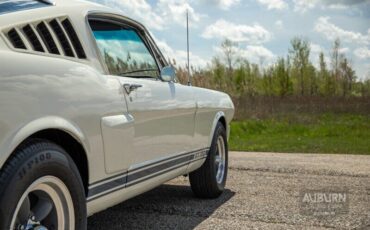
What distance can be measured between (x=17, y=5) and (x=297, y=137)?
1369 cm

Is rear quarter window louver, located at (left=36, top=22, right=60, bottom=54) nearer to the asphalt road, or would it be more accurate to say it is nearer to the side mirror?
the side mirror

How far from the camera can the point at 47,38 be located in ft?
9.86

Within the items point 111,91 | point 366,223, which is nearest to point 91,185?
point 111,91

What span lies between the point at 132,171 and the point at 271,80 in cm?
4173

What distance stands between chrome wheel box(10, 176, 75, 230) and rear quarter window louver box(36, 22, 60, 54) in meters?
0.78

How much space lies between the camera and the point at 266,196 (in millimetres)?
5691

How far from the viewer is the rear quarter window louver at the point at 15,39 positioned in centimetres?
267

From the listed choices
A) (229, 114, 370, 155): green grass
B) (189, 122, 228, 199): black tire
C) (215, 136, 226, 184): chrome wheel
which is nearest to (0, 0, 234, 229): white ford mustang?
(189, 122, 228, 199): black tire

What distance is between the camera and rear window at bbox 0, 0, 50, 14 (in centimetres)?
287

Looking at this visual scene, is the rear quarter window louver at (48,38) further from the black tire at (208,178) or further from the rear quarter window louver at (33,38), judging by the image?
the black tire at (208,178)

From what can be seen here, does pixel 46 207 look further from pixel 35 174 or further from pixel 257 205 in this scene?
pixel 257 205

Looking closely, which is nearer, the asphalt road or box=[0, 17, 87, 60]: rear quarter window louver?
box=[0, 17, 87, 60]: rear quarter window louver

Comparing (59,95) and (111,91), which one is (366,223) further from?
(59,95)

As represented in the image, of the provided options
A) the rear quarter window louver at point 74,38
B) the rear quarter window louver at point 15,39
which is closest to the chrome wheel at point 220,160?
the rear quarter window louver at point 74,38
